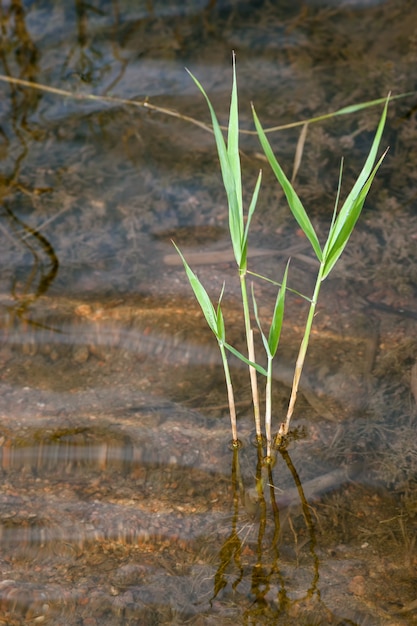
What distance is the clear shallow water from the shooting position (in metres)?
2.31

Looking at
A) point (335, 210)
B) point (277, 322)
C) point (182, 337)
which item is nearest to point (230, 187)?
point (335, 210)

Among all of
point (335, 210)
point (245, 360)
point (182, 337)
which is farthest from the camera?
point (182, 337)

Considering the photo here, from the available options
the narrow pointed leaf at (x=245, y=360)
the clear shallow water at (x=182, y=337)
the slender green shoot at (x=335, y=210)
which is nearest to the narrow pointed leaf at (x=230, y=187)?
the slender green shoot at (x=335, y=210)

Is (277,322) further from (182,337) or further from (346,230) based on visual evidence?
(182,337)

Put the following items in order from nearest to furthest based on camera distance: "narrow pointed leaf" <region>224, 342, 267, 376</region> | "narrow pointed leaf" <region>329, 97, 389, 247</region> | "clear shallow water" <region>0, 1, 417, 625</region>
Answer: "narrow pointed leaf" <region>329, 97, 389, 247</region>
"narrow pointed leaf" <region>224, 342, 267, 376</region>
"clear shallow water" <region>0, 1, 417, 625</region>

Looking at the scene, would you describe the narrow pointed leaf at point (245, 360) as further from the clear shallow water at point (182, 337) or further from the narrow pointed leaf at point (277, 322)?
the clear shallow water at point (182, 337)

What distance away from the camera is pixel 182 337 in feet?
10.0

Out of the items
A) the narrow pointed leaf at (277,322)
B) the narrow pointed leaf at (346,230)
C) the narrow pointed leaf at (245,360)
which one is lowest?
the narrow pointed leaf at (245,360)

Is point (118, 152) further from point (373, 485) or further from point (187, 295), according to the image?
point (373, 485)

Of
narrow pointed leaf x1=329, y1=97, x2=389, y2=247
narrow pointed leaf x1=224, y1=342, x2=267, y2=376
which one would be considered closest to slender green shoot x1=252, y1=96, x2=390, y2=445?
narrow pointed leaf x1=329, y1=97, x2=389, y2=247

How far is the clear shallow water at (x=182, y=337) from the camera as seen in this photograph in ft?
7.57

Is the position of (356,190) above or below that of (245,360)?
above

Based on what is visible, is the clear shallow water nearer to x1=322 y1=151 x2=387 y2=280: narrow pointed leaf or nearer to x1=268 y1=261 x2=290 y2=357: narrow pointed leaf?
x1=268 y1=261 x2=290 y2=357: narrow pointed leaf

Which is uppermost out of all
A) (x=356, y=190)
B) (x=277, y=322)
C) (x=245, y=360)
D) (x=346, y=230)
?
(x=356, y=190)
